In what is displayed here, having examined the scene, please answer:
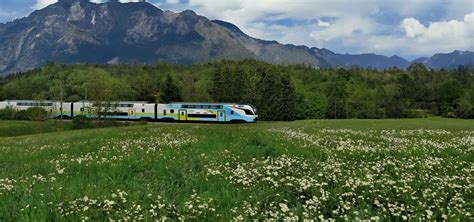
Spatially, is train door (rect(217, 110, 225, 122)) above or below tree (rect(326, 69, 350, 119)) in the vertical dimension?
below

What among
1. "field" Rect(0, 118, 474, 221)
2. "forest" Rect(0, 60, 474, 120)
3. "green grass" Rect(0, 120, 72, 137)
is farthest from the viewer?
"forest" Rect(0, 60, 474, 120)

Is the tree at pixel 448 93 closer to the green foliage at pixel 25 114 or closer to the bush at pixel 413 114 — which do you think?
the bush at pixel 413 114

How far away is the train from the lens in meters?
80.4

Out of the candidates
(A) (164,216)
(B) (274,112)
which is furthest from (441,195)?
(B) (274,112)

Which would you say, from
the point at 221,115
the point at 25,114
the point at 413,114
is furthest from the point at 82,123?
the point at 413,114

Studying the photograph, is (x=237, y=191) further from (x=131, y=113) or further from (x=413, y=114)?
(x=413, y=114)

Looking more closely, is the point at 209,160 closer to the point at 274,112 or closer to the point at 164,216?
the point at 164,216

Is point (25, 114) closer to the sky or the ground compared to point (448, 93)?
closer to the ground

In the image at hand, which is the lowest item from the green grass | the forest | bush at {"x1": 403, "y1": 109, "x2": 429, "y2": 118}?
the green grass

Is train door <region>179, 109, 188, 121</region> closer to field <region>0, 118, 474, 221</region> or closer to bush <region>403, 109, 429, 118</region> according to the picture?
field <region>0, 118, 474, 221</region>

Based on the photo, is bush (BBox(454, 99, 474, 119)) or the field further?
bush (BBox(454, 99, 474, 119))

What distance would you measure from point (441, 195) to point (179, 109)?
254 feet

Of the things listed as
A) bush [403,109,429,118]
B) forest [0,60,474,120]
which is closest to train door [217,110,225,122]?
forest [0,60,474,120]

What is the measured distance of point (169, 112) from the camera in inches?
3364
